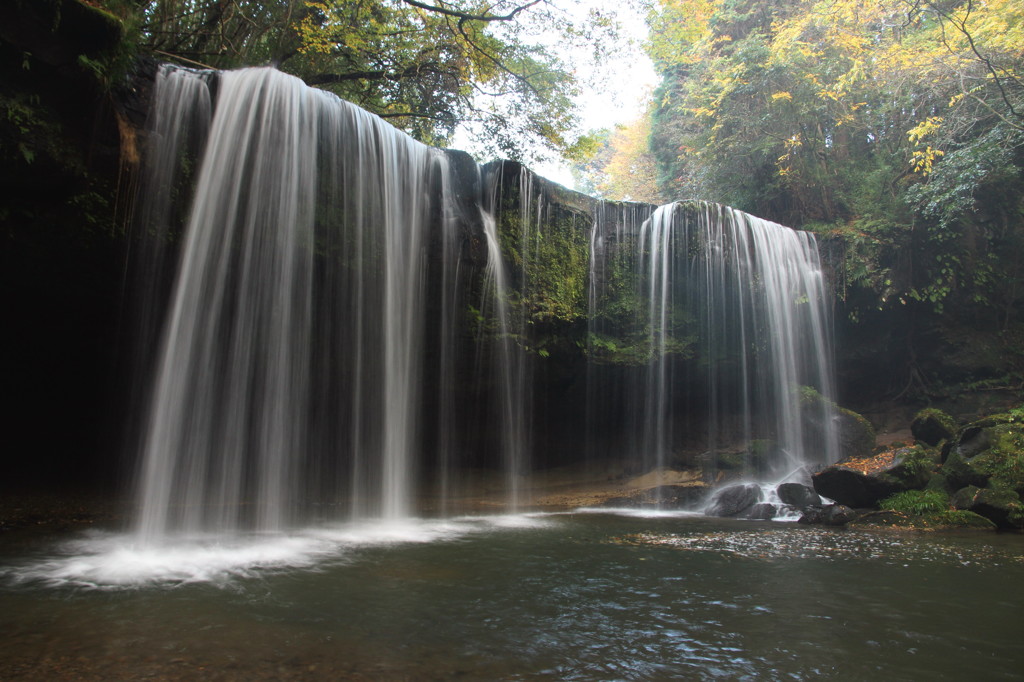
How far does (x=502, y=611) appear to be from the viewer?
410cm

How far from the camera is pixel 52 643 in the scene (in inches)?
127

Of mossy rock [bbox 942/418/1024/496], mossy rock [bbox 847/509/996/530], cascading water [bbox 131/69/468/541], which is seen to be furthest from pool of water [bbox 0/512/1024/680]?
mossy rock [bbox 942/418/1024/496]

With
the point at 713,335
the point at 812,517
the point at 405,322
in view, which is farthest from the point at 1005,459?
the point at 405,322

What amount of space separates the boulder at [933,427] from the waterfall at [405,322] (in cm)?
205

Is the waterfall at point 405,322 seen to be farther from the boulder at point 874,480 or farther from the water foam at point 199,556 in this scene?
the boulder at point 874,480

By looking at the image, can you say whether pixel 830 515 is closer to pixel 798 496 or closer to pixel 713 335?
pixel 798 496

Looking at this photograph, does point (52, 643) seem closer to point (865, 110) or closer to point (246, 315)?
point (246, 315)

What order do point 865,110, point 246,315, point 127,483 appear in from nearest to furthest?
1. point 246,315
2. point 127,483
3. point 865,110

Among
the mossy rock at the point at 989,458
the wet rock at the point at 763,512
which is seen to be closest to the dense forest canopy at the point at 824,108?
the mossy rock at the point at 989,458

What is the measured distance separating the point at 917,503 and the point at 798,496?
1.77 m

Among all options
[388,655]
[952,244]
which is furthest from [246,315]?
[952,244]

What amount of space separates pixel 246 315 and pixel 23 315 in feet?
10.5

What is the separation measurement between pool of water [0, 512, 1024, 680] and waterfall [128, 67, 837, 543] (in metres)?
2.29

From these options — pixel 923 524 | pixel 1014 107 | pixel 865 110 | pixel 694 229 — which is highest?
pixel 865 110
